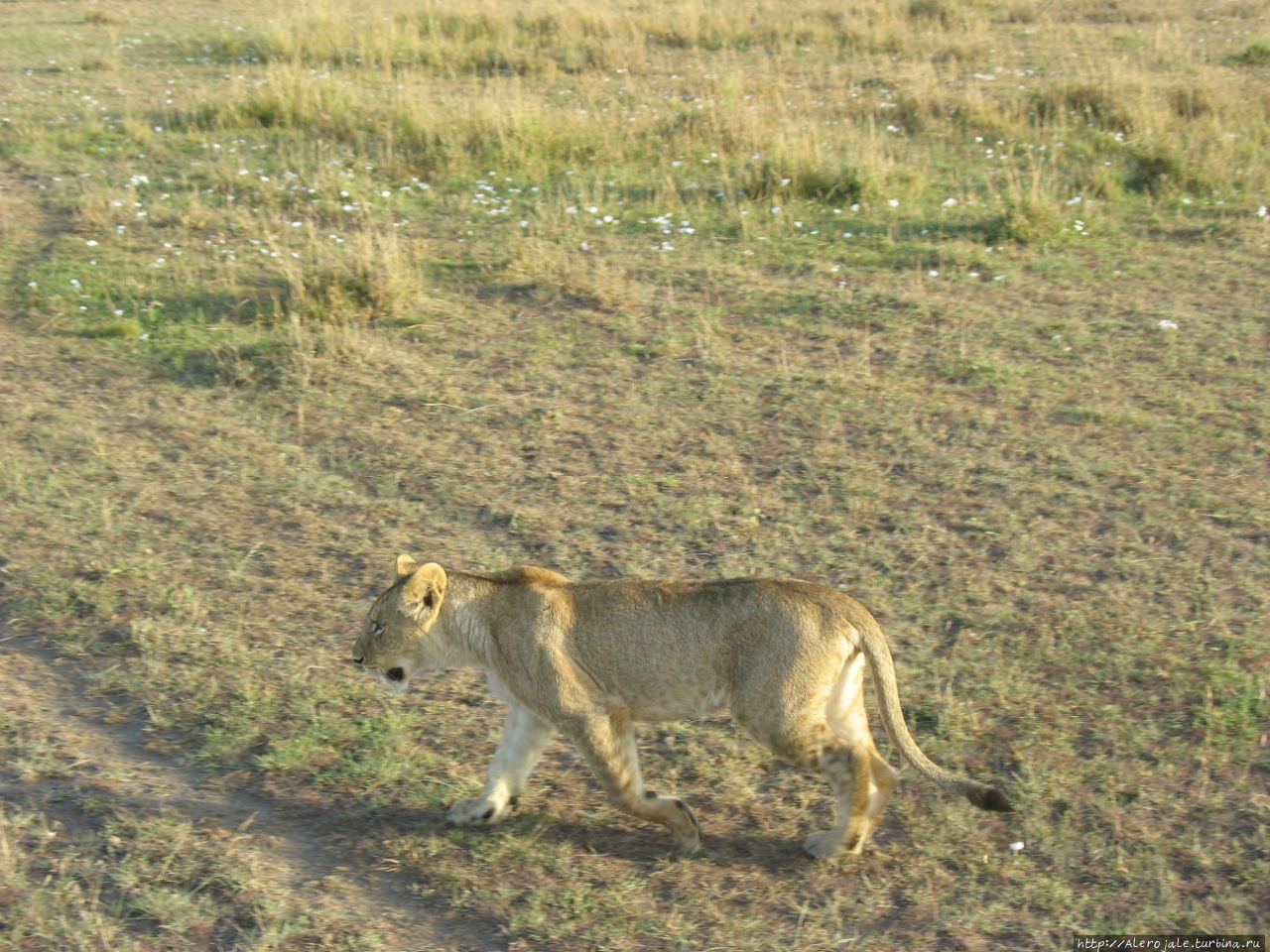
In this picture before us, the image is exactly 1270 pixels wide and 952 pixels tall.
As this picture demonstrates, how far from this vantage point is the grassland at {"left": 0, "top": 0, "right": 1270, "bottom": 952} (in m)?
4.07

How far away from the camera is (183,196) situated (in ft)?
32.3

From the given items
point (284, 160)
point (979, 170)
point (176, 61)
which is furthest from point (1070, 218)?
point (176, 61)

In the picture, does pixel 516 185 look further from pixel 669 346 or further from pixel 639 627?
pixel 639 627

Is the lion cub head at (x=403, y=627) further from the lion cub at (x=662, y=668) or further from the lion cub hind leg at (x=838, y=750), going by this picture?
the lion cub hind leg at (x=838, y=750)

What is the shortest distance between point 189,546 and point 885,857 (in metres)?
3.53

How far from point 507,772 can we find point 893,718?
129 centimetres

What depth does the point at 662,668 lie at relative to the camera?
13.4ft

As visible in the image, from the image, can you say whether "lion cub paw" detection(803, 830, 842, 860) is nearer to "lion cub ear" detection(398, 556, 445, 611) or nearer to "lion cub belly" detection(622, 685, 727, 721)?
"lion cub belly" detection(622, 685, 727, 721)

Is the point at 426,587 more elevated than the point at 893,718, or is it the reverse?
the point at 426,587

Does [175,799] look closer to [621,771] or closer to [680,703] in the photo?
[621,771]

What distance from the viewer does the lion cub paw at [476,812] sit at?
14.0 feet

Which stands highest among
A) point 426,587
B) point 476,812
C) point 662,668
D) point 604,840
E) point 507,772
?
point 426,587

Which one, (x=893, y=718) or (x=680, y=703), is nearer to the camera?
(x=893, y=718)

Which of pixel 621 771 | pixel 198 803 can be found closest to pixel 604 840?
pixel 621 771
